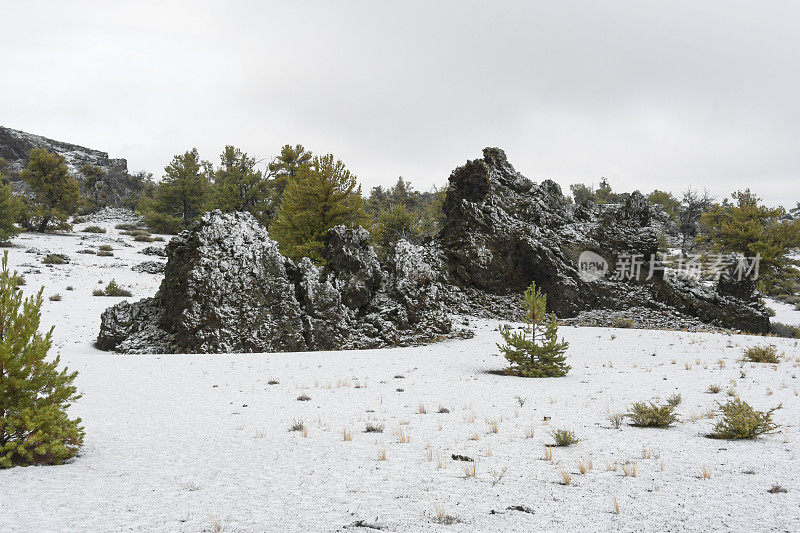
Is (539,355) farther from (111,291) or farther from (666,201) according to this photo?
(666,201)

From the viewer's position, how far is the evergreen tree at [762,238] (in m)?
30.4

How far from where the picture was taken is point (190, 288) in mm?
13492

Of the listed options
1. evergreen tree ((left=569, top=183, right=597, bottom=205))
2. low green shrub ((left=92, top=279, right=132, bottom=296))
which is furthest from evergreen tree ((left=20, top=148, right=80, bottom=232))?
evergreen tree ((left=569, top=183, right=597, bottom=205))

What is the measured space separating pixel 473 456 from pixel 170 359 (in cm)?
1043

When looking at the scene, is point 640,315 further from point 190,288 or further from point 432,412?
point 190,288

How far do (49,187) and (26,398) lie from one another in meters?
45.9

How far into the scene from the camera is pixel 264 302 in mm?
14516

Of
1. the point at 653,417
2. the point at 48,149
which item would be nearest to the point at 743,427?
the point at 653,417

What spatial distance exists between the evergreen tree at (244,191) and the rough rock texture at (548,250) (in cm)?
2019

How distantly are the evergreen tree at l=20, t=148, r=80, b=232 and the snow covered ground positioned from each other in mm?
37254

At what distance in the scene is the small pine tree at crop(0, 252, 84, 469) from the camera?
4.38 meters

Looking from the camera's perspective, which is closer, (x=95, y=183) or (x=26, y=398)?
(x=26, y=398)

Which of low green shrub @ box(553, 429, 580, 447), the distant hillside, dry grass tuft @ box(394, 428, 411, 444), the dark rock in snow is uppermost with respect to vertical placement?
the distant hillside

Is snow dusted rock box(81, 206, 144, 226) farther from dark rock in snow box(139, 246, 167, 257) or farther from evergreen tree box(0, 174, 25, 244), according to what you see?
evergreen tree box(0, 174, 25, 244)
